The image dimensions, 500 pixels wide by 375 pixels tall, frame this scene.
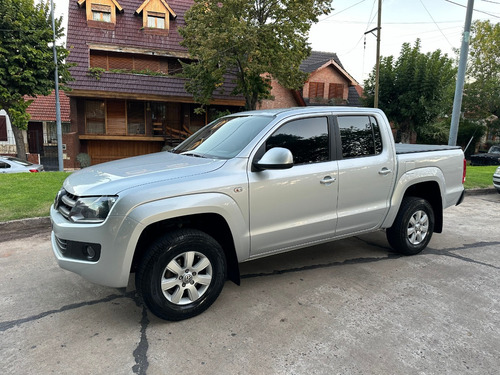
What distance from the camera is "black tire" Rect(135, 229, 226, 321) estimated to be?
290 centimetres

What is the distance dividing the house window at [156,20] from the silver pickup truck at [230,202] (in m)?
20.5

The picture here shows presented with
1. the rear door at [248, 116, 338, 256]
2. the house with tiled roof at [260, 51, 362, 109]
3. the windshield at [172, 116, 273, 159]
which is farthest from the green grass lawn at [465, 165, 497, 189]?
the house with tiled roof at [260, 51, 362, 109]

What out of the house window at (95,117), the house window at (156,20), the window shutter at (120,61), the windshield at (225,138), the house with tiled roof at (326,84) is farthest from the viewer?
the house with tiled roof at (326,84)

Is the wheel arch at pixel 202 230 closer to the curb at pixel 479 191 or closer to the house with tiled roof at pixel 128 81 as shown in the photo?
the curb at pixel 479 191

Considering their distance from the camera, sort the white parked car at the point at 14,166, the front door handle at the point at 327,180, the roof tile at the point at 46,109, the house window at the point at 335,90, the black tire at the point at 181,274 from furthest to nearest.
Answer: the house window at the point at 335,90
the roof tile at the point at 46,109
the white parked car at the point at 14,166
the front door handle at the point at 327,180
the black tire at the point at 181,274

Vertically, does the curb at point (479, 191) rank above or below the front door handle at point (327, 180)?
below

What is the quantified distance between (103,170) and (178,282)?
50.5 inches

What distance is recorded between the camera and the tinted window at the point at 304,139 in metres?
3.58

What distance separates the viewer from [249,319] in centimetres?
314

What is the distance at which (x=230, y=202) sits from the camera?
315 centimetres

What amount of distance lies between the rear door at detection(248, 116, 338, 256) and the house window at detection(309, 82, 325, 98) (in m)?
24.0

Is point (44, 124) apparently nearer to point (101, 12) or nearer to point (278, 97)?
point (101, 12)

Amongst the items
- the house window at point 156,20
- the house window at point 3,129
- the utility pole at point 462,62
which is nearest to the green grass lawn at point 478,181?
the utility pole at point 462,62

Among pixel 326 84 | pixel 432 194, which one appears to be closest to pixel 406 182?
pixel 432 194
